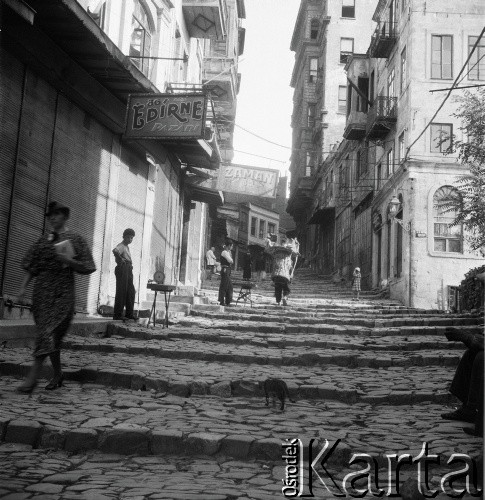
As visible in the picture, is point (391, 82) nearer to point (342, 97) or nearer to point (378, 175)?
point (378, 175)

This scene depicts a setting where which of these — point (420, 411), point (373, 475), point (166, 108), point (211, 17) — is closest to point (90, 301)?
point (166, 108)

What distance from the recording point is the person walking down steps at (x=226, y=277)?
1584cm

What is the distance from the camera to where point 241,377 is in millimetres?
7176

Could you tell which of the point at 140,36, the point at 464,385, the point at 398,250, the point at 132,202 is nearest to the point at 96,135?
the point at 132,202

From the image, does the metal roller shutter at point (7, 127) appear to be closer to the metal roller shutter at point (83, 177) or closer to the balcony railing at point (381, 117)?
the metal roller shutter at point (83, 177)

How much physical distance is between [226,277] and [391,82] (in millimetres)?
15571

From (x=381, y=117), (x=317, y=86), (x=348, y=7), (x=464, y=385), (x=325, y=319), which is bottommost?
(x=464, y=385)

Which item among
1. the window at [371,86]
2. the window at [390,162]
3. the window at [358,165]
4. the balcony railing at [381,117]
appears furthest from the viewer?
the window at [358,165]

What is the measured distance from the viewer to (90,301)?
40.5 feet

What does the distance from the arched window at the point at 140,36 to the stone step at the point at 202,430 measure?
10.3m

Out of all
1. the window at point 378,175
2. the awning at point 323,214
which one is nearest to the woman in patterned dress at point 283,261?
the window at point 378,175

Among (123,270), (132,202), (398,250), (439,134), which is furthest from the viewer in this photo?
(398,250)

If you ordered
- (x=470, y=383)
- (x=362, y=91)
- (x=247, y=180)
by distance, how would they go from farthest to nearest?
(x=362, y=91), (x=247, y=180), (x=470, y=383)

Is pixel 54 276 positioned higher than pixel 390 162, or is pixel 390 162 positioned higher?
pixel 390 162
